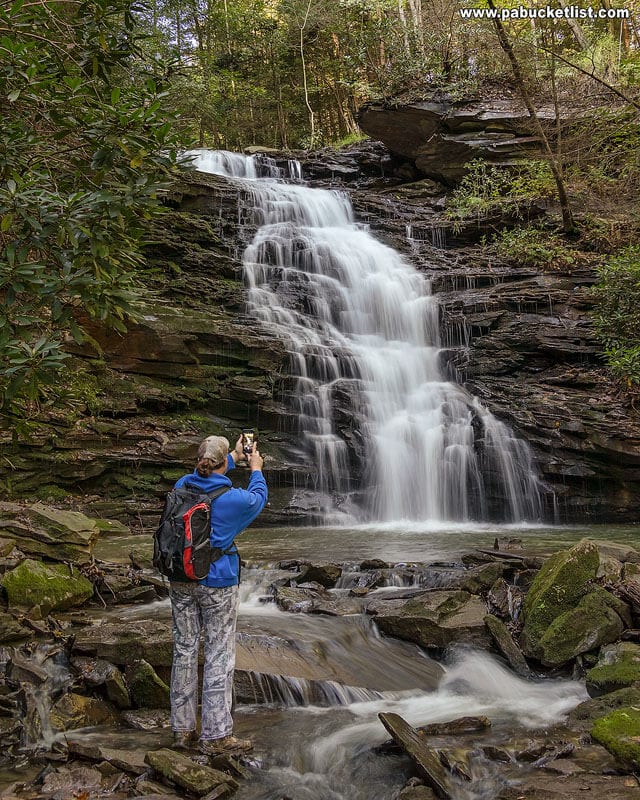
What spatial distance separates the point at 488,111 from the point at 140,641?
2141 centimetres

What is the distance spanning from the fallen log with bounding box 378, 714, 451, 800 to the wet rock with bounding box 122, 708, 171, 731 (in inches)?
61.2

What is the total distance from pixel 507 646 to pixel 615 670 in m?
0.93

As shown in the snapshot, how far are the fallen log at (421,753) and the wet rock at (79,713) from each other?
1970 millimetres

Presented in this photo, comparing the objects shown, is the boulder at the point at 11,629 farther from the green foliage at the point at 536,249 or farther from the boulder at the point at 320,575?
the green foliage at the point at 536,249

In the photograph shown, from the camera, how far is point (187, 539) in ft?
12.7

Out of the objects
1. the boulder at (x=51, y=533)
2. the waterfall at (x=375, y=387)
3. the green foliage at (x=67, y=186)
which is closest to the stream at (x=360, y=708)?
the boulder at (x=51, y=533)

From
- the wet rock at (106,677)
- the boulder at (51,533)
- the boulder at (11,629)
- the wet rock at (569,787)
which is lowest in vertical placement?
the wet rock at (569,787)

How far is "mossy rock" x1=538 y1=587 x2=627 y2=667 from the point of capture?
209 inches

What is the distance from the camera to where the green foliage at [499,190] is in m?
19.2

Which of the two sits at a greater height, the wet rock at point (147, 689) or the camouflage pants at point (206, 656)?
the camouflage pants at point (206, 656)

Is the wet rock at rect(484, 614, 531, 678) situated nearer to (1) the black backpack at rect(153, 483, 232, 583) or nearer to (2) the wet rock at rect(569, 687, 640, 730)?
(2) the wet rock at rect(569, 687, 640, 730)

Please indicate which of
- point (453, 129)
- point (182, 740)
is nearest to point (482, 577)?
point (182, 740)

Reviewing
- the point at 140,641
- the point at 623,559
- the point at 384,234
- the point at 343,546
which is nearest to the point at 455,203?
the point at 384,234

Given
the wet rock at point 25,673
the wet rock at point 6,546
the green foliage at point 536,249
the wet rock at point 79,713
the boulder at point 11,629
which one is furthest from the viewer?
the green foliage at point 536,249
